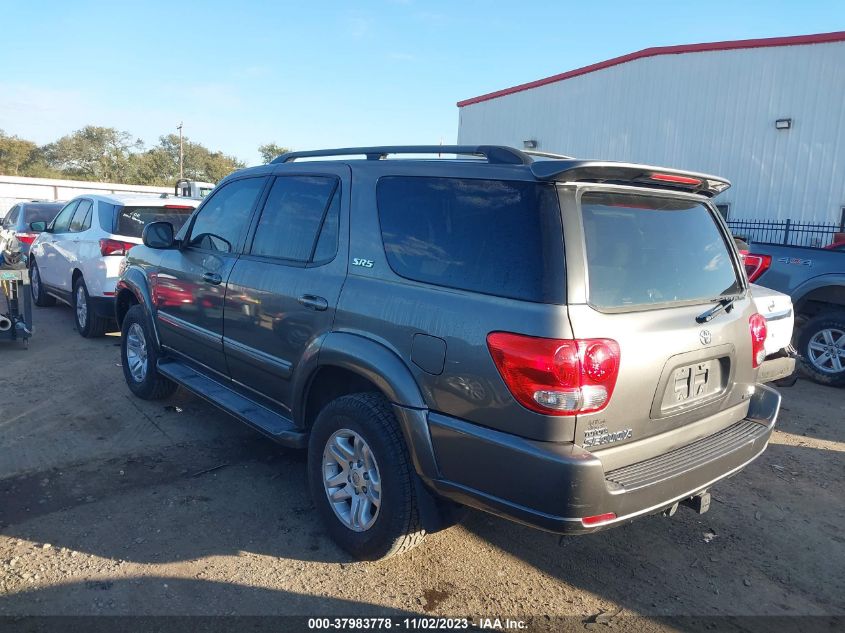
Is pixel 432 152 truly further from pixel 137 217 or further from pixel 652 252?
pixel 137 217

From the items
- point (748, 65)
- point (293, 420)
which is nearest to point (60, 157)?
point (748, 65)

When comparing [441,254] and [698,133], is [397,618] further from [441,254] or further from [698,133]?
[698,133]


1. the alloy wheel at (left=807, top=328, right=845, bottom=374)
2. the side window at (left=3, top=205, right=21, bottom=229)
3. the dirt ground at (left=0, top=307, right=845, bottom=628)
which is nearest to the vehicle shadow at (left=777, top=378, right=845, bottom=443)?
the alloy wheel at (left=807, top=328, right=845, bottom=374)

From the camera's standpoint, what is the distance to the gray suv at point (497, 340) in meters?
2.37

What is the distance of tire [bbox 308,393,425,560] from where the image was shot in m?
2.83

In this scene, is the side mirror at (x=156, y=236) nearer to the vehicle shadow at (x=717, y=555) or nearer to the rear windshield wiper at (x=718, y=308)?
the vehicle shadow at (x=717, y=555)

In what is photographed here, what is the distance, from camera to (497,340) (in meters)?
2.41

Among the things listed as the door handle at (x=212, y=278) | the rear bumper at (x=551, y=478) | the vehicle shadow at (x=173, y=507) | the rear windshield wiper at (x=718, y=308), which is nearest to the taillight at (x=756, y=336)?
the rear windshield wiper at (x=718, y=308)

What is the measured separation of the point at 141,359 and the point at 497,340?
13.0ft

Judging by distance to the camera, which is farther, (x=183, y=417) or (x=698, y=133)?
(x=698, y=133)

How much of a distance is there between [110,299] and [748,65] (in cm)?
1479

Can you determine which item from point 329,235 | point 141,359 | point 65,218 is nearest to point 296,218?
point 329,235

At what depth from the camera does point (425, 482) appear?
9.00ft

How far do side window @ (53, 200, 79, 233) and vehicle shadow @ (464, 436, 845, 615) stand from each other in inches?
282
